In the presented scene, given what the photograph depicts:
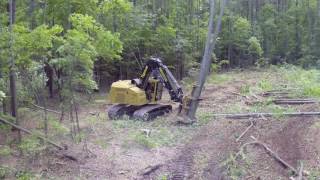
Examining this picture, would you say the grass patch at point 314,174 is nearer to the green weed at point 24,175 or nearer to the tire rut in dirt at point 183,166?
the tire rut in dirt at point 183,166

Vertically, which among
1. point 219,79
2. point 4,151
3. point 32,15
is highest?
point 32,15

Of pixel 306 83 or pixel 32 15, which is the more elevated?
pixel 32 15

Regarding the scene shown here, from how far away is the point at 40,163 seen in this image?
1074cm

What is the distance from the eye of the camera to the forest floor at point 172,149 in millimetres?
10164

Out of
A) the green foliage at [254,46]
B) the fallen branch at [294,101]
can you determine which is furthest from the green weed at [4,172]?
the green foliage at [254,46]

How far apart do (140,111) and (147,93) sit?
769 mm

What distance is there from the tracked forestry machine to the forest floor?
0.64m

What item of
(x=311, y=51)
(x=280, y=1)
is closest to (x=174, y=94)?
(x=311, y=51)

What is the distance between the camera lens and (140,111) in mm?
14844

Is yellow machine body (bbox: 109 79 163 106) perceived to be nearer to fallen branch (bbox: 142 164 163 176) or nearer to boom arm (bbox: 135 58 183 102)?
boom arm (bbox: 135 58 183 102)

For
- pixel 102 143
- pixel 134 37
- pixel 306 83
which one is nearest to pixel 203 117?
pixel 102 143

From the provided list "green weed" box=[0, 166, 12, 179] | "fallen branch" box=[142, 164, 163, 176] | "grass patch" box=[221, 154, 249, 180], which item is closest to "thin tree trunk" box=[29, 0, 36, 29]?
"green weed" box=[0, 166, 12, 179]

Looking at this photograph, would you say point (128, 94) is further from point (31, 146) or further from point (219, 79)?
point (219, 79)

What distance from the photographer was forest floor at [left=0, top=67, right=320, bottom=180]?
10164 mm
